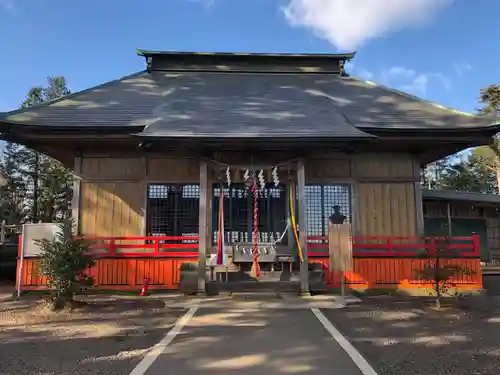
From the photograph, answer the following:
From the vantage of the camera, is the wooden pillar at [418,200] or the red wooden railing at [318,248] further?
the wooden pillar at [418,200]

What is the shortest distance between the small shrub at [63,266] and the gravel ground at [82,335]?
0.36 m

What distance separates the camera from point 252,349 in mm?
5336

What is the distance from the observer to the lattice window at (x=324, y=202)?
39.5 ft

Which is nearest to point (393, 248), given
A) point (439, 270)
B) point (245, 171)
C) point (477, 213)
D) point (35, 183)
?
point (439, 270)

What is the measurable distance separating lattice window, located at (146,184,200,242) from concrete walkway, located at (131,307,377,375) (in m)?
4.68

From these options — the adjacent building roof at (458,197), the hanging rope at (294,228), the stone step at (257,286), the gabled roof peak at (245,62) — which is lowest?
the stone step at (257,286)

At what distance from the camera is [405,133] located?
35.2ft

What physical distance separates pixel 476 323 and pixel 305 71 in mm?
11309

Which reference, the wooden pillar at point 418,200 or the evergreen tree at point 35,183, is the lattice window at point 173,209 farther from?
the evergreen tree at point 35,183

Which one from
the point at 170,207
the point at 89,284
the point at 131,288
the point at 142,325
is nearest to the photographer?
the point at 142,325

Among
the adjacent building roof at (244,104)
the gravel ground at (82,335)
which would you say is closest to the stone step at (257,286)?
the gravel ground at (82,335)

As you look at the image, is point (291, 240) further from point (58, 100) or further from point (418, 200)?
point (58, 100)

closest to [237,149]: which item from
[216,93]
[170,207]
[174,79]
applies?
[170,207]

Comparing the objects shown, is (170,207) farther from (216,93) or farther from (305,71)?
(305,71)
